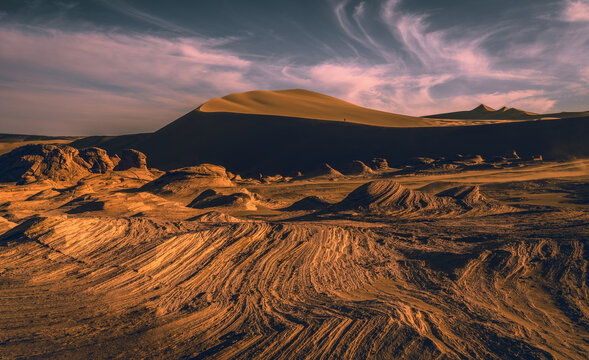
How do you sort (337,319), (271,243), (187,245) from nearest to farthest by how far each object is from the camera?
(337,319), (187,245), (271,243)

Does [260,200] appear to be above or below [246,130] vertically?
below

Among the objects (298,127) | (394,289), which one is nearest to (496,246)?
(394,289)

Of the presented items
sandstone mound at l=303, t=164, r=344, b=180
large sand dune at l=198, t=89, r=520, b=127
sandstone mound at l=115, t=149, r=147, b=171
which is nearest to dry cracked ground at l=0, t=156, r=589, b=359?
sandstone mound at l=303, t=164, r=344, b=180

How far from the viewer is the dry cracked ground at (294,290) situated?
18.3ft

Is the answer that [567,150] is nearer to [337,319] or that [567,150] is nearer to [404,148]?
[404,148]

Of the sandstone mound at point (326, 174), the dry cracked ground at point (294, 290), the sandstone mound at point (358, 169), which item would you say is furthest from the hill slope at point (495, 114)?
the dry cracked ground at point (294, 290)

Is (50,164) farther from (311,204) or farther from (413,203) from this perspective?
(413,203)

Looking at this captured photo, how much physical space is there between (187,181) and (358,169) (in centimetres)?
2378

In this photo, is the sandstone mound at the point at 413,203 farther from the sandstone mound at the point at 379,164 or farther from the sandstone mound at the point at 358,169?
the sandstone mound at the point at 379,164

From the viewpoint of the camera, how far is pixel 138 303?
7098 mm

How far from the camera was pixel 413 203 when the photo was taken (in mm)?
18688

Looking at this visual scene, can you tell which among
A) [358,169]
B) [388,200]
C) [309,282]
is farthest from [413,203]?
[358,169]

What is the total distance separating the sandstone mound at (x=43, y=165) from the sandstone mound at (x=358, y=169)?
32.2 meters

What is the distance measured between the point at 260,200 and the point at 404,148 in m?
36.8
